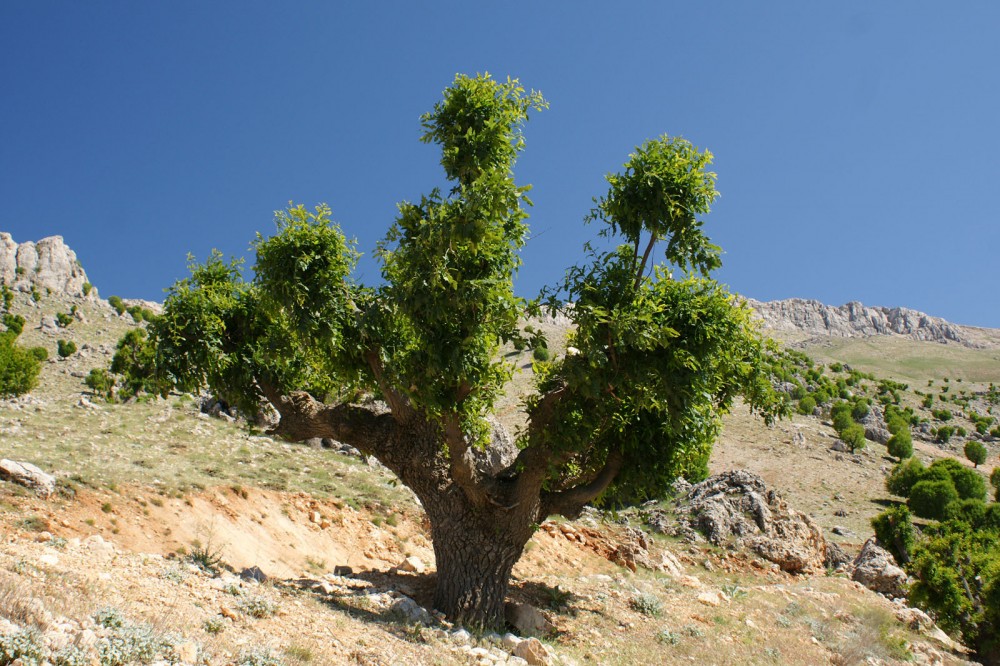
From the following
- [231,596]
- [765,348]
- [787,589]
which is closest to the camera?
[231,596]

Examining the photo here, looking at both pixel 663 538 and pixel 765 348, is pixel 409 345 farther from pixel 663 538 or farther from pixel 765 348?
pixel 663 538

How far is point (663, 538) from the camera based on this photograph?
854 inches

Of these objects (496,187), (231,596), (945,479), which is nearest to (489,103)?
(496,187)

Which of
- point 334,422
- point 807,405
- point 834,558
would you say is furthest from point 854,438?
point 334,422

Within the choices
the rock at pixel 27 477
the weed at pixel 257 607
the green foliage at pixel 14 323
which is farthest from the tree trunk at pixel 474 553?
the green foliage at pixel 14 323

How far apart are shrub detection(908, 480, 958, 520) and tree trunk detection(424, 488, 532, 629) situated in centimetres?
4542

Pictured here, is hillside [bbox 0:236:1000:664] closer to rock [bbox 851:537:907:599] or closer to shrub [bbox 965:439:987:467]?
rock [bbox 851:537:907:599]

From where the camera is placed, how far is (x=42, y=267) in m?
102

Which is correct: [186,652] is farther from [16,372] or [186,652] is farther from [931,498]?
[931,498]

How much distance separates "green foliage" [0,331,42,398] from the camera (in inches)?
1499

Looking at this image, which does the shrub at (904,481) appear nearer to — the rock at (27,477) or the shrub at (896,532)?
the shrub at (896,532)

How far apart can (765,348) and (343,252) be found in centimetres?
687

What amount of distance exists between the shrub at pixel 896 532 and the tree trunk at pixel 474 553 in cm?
2953

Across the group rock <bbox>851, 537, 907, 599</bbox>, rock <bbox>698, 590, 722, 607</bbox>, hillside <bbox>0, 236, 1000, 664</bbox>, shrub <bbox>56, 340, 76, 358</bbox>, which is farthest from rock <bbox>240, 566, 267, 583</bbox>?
shrub <bbox>56, 340, 76, 358</bbox>
